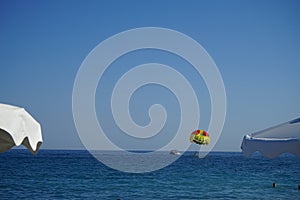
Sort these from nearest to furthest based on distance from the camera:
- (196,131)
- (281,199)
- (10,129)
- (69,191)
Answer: (10,129) → (281,199) → (69,191) → (196,131)

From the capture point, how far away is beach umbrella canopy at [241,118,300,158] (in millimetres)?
6027

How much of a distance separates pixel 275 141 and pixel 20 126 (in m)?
3.39

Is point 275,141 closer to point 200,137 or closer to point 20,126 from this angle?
point 20,126

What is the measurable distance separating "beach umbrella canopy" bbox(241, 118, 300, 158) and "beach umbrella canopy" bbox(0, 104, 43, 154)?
3.05m

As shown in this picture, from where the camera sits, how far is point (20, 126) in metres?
5.16

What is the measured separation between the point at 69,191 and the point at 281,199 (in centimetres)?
1131

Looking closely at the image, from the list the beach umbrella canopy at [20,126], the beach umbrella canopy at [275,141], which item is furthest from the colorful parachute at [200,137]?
the beach umbrella canopy at [20,126]

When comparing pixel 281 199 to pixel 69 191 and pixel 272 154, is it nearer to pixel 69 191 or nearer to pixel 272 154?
pixel 69 191

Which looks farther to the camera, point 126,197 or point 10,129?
point 126,197

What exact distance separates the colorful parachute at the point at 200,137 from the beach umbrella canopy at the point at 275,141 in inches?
1070

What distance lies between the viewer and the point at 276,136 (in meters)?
6.41

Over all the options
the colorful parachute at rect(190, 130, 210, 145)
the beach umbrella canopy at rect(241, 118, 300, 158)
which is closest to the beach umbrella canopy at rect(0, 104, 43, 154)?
the beach umbrella canopy at rect(241, 118, 300, 158)

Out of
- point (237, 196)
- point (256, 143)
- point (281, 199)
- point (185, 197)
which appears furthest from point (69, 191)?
point (256, 143)

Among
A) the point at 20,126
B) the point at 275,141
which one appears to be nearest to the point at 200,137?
the point at 275,141
